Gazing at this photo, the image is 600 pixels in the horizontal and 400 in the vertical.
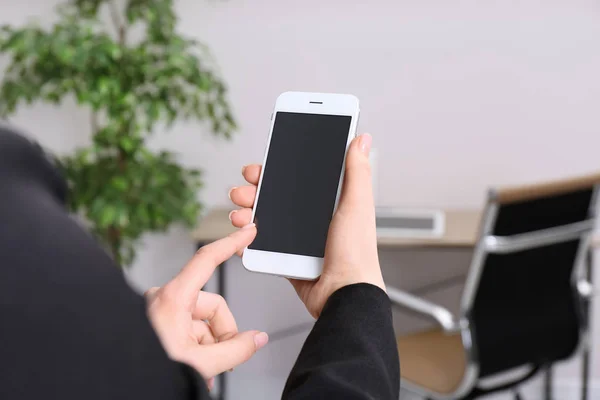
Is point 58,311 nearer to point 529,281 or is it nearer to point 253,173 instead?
point 253,173

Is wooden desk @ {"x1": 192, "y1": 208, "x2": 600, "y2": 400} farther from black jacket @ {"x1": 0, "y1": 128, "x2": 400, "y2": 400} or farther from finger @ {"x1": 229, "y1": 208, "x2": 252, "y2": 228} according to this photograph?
black jacket @ {"x1": 0, "y1": 128, "x2": 400, "y2": 400}

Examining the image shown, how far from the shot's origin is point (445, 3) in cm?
218

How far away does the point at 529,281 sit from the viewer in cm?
145

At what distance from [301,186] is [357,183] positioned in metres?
0.10

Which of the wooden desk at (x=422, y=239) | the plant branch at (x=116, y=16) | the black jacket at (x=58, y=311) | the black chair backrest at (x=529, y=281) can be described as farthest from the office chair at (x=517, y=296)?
the plant branch at (x=116, y=16)

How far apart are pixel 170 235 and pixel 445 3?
4.08 ft

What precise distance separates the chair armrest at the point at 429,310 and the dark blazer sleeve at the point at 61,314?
4.06 feet

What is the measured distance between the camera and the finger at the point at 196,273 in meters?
0.55

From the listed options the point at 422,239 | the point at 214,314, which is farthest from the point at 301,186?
the point at 422,239

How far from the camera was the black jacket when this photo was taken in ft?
0.84

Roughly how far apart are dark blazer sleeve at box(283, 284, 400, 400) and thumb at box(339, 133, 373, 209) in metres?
0.16

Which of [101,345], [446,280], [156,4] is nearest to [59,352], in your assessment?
[101,345]

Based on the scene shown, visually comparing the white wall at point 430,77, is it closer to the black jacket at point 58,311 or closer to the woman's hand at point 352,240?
the woman's hand at point 352,240

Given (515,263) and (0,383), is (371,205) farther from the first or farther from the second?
(515,263)
